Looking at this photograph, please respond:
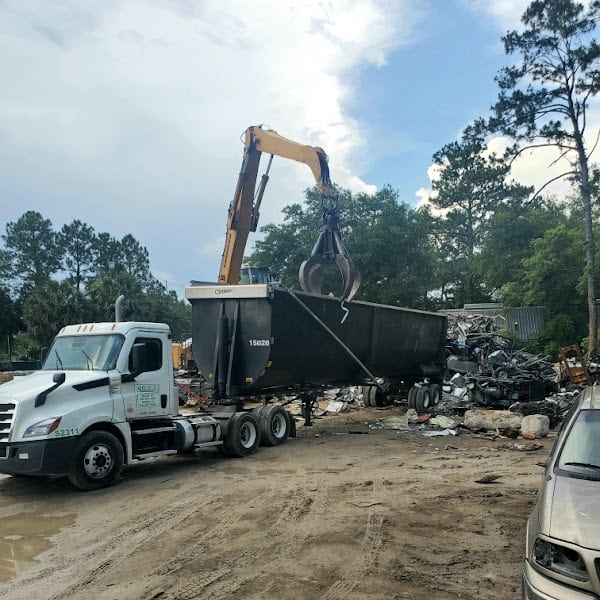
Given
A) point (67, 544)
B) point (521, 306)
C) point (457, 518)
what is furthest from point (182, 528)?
point (521, 306)

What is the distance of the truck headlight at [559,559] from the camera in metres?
3.12

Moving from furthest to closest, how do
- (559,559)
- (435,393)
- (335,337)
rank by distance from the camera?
(435,393) → (335,337) → (559,559)

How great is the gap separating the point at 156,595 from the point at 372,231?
3231 cm

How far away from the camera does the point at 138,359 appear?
320 inches

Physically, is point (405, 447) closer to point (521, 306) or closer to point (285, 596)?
point (285, 596)

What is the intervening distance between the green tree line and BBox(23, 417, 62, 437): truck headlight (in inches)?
802

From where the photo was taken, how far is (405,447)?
10.6 m

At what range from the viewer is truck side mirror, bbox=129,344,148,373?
8070mm

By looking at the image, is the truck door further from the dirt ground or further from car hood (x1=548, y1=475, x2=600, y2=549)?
car hood (x1=548, y1=475, x2=600, y2=549)

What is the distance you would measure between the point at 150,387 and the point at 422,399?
29.6 ft

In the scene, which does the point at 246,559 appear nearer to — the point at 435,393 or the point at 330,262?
the point at 330,262

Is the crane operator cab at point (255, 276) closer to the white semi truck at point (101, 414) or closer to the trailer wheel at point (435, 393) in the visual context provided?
the trailer wheel at point (435, 393)

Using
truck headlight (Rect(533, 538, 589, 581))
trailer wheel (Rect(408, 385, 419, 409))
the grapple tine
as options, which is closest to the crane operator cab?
the grapple tine

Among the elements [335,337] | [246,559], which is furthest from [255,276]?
[246,559]
